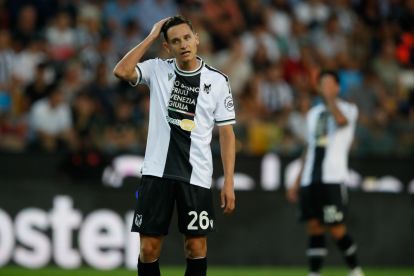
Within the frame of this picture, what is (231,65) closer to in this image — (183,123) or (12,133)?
(12,133)

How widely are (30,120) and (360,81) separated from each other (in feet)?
17.0

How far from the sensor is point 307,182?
10.8 meters

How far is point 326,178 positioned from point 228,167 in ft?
11.2

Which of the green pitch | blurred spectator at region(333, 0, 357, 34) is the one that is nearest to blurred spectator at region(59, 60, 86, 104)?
the green pitch

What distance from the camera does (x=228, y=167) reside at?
7.43 metres

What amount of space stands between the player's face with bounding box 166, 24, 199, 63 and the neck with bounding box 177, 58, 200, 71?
6 cm

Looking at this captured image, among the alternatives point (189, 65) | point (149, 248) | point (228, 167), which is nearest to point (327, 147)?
point (228, 167)

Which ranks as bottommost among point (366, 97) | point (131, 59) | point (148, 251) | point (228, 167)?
point (148, 251)

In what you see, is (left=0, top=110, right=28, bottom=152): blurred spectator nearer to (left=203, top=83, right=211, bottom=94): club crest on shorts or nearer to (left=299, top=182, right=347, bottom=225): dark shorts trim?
(left=299, top=182, right=347, bottom=225): dark shorts trim

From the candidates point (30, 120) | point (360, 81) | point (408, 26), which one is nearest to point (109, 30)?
point (30, 120)

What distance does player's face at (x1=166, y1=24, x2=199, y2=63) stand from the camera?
729 cm

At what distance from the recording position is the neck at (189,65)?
7.41 meters

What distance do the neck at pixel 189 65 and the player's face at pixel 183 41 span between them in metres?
0.06

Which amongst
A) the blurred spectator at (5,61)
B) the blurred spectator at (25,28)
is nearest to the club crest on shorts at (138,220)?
the blurred spectator at (5,61)
